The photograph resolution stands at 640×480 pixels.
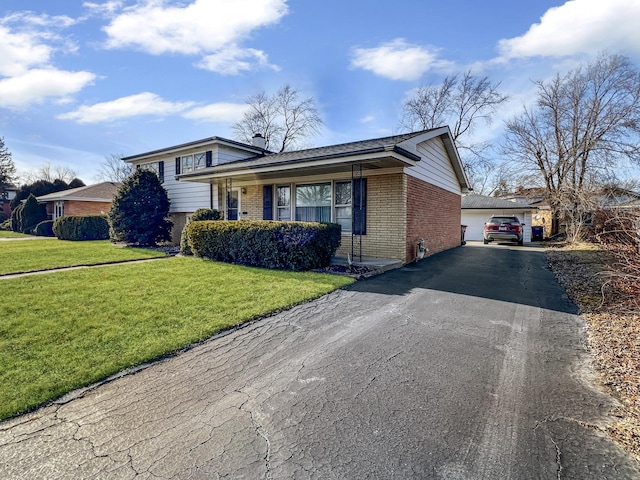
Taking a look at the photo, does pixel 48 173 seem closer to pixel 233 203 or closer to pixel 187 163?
pixel 187 163

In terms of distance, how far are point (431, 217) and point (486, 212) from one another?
47.2 feet

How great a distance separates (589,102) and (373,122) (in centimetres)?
1455

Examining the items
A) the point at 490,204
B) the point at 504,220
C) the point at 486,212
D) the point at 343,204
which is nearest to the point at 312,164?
the point at 343,204

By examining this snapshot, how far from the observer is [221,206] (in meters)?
14.5

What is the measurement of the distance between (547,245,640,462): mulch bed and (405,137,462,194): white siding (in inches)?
215

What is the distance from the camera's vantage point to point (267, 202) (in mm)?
12711

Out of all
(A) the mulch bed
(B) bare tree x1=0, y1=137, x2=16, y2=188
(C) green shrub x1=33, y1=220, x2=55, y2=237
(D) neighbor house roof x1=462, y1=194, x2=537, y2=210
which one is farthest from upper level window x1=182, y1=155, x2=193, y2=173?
(B) bare tree x1=0, y1=137, x2=16, y2=188

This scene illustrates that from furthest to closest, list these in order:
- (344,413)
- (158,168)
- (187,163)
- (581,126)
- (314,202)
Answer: (581,126), (158,168), (187,163), (314,202), (344,413)

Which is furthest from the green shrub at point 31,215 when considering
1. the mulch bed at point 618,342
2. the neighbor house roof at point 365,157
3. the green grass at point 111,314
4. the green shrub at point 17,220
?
the mulch bed at point 618,342

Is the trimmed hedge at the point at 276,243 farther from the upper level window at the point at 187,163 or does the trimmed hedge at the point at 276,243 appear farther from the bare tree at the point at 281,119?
the bare tree at the point at 281,119

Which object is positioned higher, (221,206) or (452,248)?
(221,206)

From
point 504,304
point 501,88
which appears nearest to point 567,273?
point 504,304

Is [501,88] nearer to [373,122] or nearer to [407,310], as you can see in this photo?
[373,122]

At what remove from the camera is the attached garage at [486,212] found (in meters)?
23.1
